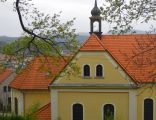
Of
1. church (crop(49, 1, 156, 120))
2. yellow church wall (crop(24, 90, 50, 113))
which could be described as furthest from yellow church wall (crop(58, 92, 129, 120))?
yellow church wall (crop(24, 90, 50, 113))

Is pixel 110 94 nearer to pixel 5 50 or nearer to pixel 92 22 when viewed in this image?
pixel 92 22

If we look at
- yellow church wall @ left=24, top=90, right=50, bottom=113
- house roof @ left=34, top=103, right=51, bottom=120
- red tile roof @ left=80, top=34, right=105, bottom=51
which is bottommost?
house roof @ left=34, top=103, right=51, bottom=120

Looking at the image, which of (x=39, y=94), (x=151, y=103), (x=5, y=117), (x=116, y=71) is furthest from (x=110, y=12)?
(x=39, y=94)

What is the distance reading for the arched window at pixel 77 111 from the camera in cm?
2219

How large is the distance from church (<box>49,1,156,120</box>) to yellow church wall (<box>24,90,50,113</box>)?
2.79m

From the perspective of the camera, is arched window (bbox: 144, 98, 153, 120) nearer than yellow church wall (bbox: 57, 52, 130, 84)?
No

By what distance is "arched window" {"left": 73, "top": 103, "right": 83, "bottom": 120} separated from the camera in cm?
2219

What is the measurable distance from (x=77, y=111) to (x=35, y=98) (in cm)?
378

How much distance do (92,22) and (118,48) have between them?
88.4 inches

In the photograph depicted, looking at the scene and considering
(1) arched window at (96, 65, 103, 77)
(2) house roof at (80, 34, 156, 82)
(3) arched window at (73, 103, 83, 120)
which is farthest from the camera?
(3) arched window at (73, 103, 83, 120)

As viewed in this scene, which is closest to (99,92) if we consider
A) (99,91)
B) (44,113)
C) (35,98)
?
(99,91)

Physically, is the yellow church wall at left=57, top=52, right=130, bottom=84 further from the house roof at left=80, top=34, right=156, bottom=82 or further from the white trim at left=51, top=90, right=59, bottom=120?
the white trim at left=51, top=90, right=59, bottom=120

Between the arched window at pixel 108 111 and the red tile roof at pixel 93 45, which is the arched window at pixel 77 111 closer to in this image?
the arched window at pixel 108 111

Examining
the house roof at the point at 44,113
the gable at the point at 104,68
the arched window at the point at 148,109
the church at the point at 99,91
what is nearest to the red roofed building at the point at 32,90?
the house roof at the point at 44,113
